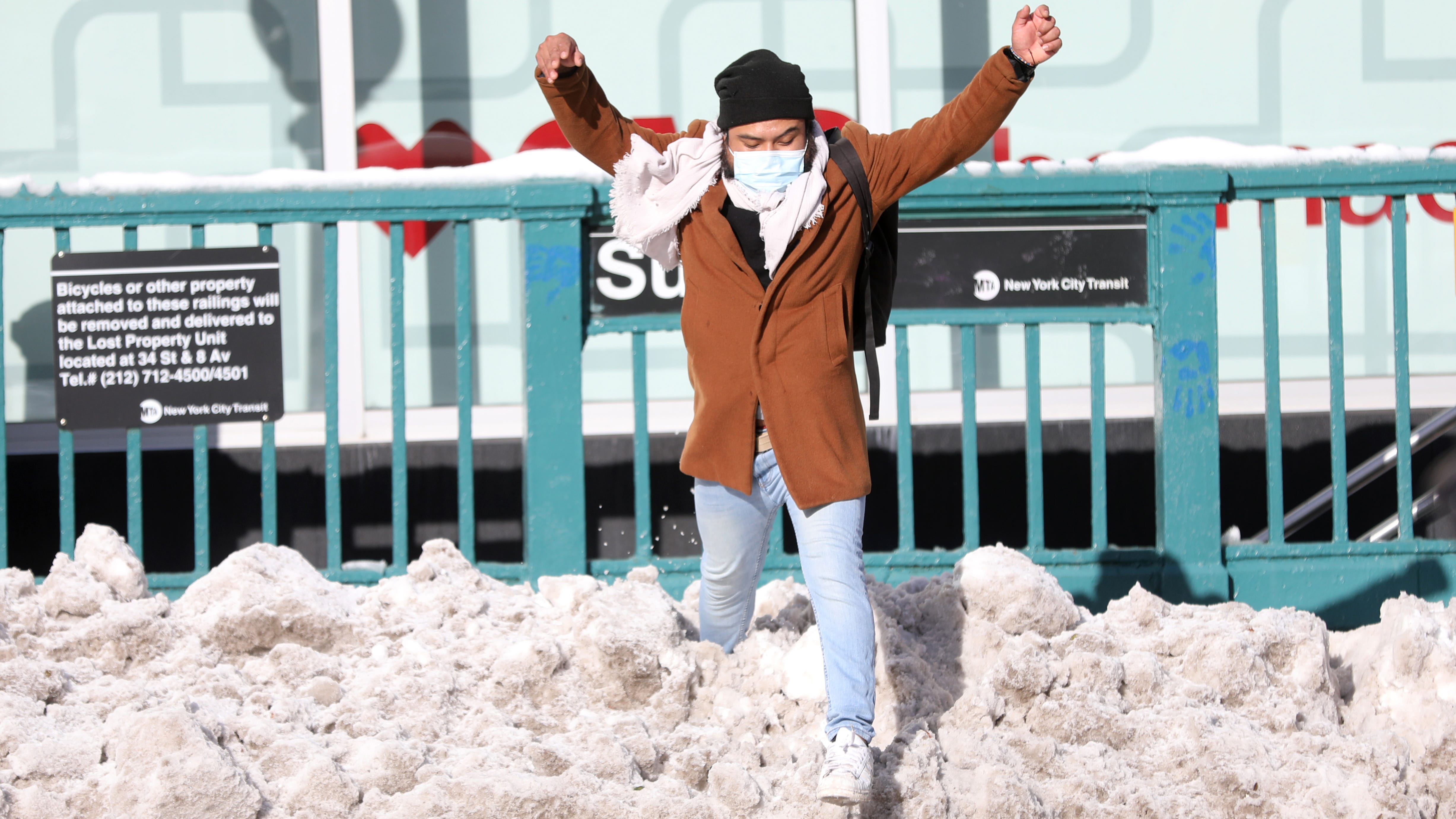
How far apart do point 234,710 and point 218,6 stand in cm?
410

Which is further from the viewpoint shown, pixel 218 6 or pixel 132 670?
pixel 218 6

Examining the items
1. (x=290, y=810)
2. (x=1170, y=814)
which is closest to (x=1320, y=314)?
(x=1170, y=814)

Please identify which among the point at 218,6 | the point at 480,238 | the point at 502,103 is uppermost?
the point at 218,6

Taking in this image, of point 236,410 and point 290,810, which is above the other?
point 236,410

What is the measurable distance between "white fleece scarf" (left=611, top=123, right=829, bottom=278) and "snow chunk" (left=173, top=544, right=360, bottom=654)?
1325mm

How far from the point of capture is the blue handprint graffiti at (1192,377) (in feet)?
13.7

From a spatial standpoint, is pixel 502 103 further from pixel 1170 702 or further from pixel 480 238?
pixel 1170 702

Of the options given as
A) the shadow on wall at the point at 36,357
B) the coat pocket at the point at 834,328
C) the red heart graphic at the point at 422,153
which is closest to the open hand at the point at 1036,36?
the coat pocket at the point at 834,328

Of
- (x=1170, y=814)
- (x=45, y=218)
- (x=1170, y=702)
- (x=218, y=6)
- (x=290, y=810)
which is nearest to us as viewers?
(x=290, y=810)

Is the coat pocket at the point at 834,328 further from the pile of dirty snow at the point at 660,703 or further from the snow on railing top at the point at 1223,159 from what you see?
the snow on railing top at the point at 1223,159

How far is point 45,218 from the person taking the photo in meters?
4.08

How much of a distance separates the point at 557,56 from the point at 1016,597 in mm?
1821

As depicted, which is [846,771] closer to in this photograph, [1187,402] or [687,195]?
[687,195]

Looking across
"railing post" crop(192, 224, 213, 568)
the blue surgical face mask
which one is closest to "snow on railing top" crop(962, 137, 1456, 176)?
the blue surgical face mask
